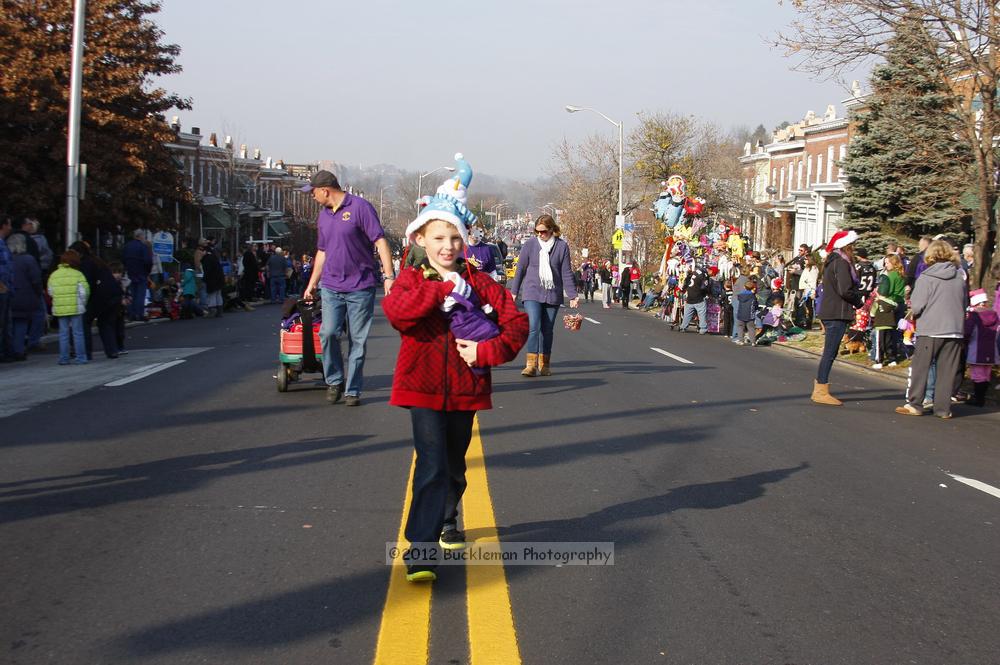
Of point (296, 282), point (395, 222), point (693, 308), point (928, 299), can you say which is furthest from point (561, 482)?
point (395, 222)

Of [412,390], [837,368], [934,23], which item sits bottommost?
[837,368]

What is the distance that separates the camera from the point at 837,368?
16547mm

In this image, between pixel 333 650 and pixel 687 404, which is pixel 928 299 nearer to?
pixel 687 404

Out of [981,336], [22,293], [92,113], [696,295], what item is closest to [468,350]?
[981,336]

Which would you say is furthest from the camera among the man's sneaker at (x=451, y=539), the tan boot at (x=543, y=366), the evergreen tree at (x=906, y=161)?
the evergreen tree at (x=906, y=161)

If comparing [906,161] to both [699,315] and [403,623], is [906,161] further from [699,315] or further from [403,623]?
[403,623]

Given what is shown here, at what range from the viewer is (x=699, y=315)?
78.1 ft

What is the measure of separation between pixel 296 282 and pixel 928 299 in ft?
96.7

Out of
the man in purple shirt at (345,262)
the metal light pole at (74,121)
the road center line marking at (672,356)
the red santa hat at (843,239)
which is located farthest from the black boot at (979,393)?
the metal light pole at (74,121)

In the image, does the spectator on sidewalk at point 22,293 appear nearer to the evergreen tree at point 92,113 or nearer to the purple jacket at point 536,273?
the purple jacket at point 536,273

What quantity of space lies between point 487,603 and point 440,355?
3.56 feet

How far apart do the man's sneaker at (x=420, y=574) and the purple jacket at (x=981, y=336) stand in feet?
30.9

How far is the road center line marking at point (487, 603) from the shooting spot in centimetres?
395

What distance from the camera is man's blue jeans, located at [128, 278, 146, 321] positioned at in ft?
70.4
